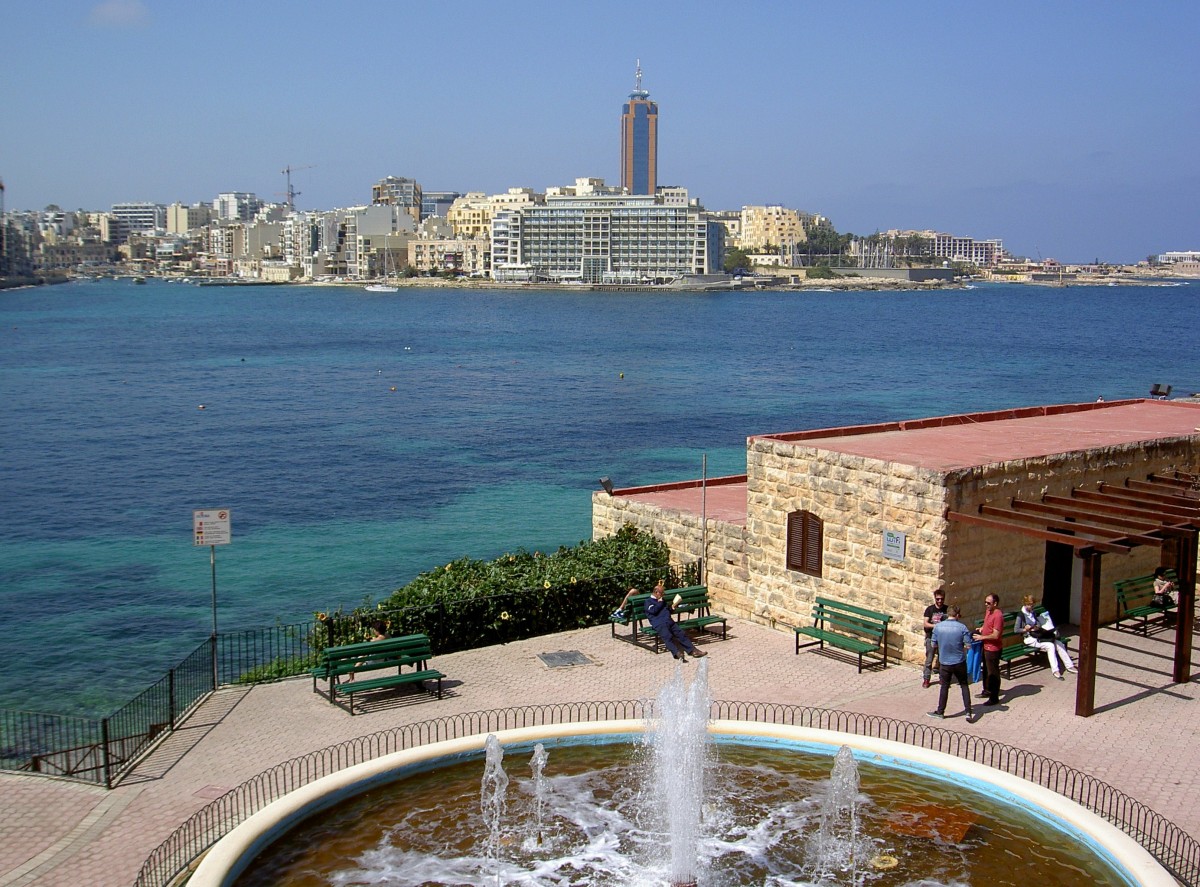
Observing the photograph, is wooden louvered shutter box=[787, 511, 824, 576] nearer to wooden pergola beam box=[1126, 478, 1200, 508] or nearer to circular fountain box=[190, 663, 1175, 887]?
circular fountain box=[190, 663, 1175, 887]

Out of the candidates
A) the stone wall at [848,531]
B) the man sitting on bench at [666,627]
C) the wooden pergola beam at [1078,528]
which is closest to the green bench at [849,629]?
the stone wall at [848,531]

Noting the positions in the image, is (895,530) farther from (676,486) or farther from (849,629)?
(676,486)

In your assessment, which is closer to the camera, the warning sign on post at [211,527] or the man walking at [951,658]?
the man walking at [951,658]

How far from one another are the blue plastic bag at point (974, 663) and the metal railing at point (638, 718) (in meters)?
1.45

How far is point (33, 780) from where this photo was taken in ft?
36.2

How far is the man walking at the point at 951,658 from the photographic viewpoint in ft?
40.5

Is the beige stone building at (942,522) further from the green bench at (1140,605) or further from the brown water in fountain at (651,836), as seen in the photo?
the brown water in fountain at (651,836)

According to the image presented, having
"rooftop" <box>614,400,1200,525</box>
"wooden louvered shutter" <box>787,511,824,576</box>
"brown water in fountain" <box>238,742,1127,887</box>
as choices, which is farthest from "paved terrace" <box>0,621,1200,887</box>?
"rooftop" <box>614,400,1200,525</box>

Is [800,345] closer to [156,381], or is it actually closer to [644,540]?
[156,381]

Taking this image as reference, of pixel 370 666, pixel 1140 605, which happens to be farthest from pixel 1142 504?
pixel 370 666

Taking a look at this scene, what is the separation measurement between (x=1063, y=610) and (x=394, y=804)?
392 inches

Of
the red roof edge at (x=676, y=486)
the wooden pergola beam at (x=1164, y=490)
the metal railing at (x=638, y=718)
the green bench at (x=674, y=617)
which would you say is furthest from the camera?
the red roof edge at (x=676, y=486)

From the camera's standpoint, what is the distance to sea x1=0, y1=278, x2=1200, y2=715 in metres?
24.5

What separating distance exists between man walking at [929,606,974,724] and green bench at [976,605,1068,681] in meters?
1.27
